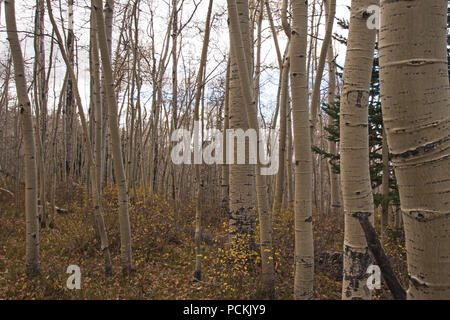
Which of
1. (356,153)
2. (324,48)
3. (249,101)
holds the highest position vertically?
(324,48)

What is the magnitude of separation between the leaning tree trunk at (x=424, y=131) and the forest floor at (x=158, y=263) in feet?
9.10

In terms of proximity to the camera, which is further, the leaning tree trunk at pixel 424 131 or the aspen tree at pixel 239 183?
the aspen tree at pixel 239 183

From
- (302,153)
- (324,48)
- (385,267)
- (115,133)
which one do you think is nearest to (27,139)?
(115,133)

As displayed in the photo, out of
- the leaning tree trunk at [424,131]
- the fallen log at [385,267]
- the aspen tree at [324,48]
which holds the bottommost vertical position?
the fallen log at [385,267]

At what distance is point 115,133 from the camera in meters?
3.86

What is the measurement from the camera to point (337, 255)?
449 cm

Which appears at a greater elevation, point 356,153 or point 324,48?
point 324,48

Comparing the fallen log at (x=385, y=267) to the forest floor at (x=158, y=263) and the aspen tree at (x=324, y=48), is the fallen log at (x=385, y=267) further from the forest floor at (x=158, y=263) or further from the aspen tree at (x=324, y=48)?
the aspen tree at (x=324, y=48)

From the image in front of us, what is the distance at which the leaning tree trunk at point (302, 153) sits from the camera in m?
2.61

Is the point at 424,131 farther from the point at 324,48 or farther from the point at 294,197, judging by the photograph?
the point at 324,48

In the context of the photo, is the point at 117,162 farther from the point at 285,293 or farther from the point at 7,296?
the point at 285,293

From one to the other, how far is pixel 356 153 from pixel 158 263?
13.0 ft

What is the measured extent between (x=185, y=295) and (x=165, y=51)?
809 centimetres

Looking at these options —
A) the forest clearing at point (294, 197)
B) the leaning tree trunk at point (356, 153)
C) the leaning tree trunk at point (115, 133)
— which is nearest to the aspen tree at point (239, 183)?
the forest clearing at point (294, 197)
